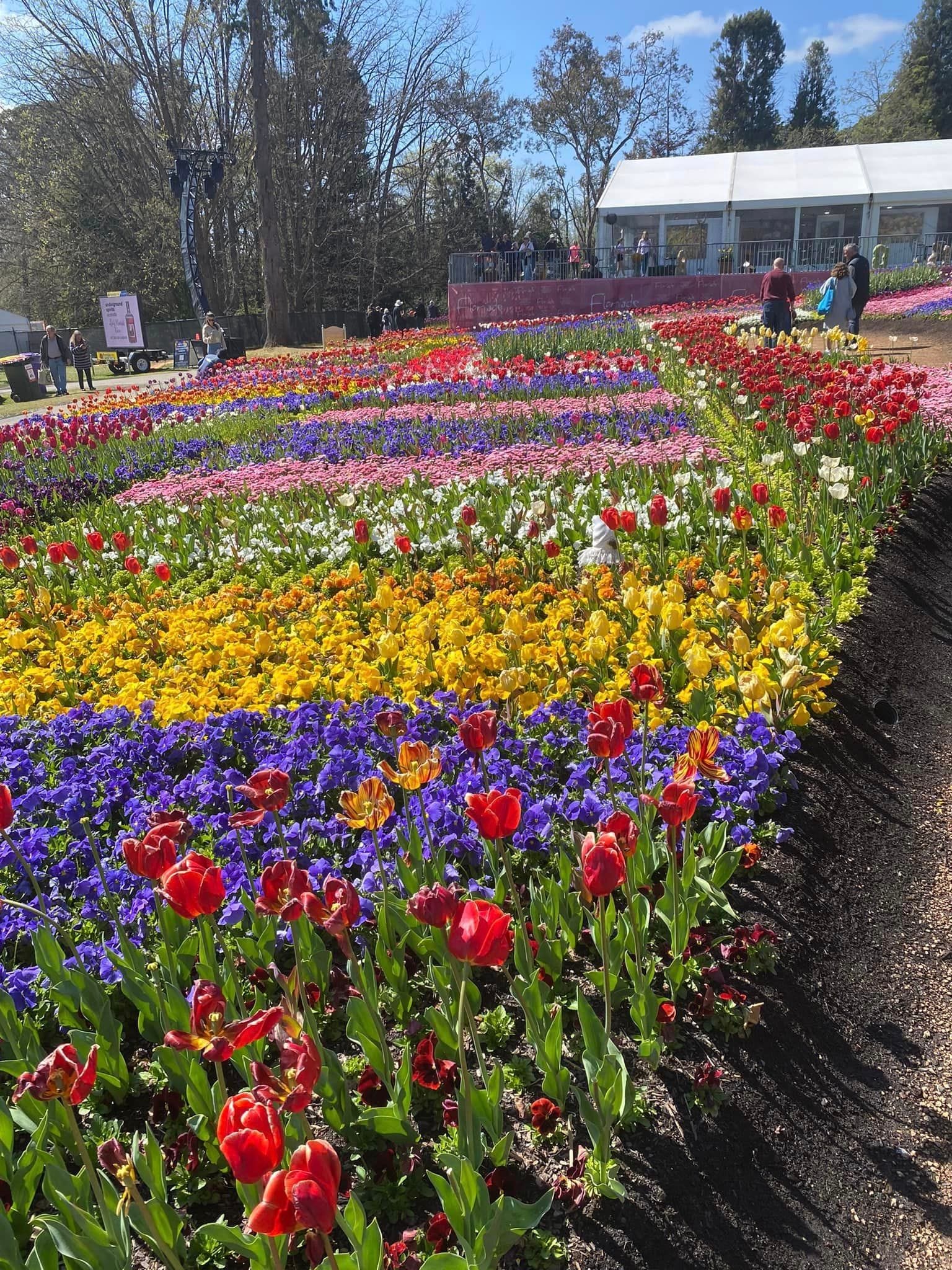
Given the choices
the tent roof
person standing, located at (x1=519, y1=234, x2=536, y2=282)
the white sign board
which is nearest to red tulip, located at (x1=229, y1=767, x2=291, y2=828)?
person standing, located at (x1=519, y1=234, x2=536, y2=282)

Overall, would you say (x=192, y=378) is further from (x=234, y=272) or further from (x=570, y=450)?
(x=234, y=272)

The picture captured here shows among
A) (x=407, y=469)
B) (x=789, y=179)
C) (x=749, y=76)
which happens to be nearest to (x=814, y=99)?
(x=749, y=76)

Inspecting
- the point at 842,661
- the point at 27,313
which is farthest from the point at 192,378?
the point at 27,313

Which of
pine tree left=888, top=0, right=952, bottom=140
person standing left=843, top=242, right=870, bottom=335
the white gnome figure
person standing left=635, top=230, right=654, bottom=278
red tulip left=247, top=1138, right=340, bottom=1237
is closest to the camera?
red tulip left=247, top=1138, right=340, bottom=1237

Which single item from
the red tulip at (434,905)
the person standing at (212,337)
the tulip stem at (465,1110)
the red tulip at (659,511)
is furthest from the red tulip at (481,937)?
the person standing at (212,337)

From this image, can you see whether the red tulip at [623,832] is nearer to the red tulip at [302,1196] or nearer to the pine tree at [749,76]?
the red tulip at [302,1196]

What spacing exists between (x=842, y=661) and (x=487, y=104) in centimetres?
4544

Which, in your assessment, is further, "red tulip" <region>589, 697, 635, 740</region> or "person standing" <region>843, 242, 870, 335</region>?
"person standing" <region>843, 242, 870, 335</region>

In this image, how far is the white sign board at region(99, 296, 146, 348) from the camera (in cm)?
2805

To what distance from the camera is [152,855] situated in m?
1.81

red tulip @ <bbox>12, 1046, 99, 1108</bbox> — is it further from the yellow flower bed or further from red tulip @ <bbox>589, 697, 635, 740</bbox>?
the yellow flower bed

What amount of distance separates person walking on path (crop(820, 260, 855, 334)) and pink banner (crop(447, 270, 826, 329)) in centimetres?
1283

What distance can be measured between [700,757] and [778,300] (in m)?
13.8

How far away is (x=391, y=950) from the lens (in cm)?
246
